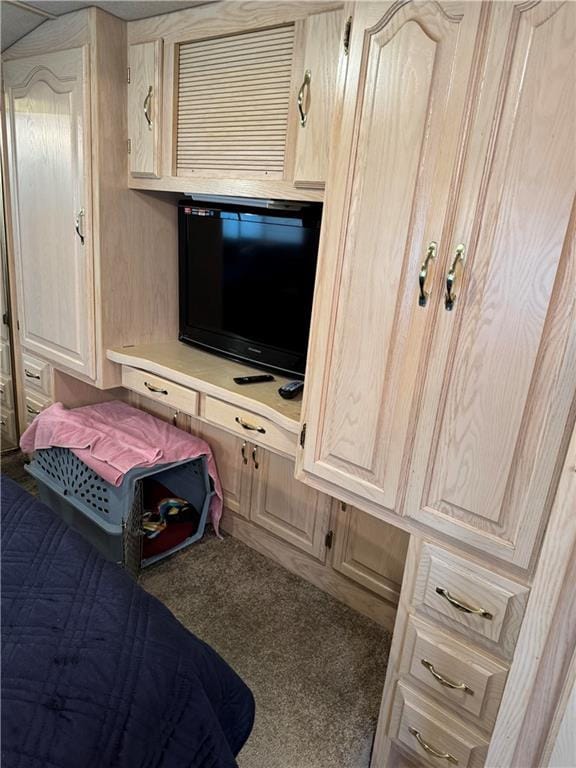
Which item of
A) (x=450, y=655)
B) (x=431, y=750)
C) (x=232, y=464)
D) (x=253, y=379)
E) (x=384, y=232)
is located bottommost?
(x=431, y=750)

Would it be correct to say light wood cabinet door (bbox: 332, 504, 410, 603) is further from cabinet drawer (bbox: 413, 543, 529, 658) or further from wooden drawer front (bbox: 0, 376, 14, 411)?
wooden drawer front (bbox: 0, 376, 14, 411)

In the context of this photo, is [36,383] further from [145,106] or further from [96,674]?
[96,674]

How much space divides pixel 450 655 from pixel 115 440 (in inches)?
59.2

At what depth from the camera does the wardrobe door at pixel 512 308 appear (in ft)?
2.96

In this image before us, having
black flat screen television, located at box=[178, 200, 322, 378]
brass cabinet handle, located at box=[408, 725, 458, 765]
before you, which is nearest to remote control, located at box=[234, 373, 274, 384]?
black flat screen television, located at box=[178, 200, 322, 378]

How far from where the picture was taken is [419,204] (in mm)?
1069

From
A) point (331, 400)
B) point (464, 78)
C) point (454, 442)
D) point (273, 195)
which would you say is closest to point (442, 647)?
point (454, 442)

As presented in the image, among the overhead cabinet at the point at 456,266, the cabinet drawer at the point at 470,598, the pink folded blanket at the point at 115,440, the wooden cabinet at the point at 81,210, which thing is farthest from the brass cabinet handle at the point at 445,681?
the wooden cabinet at the point at 81,210

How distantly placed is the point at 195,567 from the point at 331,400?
1.33 meters

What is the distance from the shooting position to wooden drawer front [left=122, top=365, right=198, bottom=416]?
1983 millimetres

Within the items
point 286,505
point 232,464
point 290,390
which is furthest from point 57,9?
point 286,505

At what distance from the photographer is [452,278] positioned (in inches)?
41.0

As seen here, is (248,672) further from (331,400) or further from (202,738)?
(331,400)

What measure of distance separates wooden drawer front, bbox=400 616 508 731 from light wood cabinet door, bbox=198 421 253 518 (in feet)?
3.79
